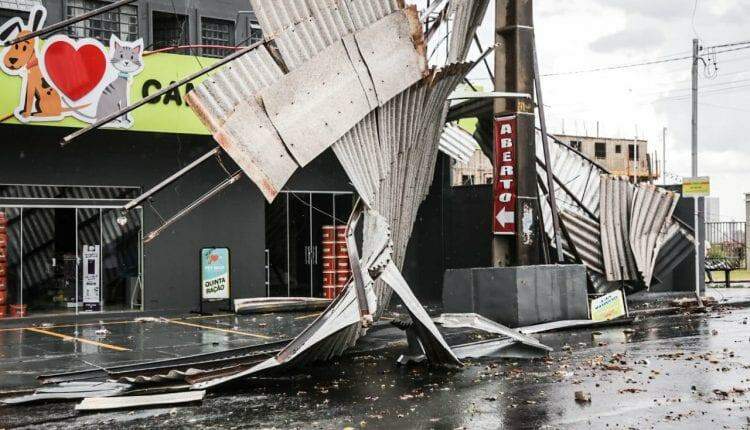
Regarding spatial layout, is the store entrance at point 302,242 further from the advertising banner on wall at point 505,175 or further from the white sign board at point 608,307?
the white sign board at point 608,307

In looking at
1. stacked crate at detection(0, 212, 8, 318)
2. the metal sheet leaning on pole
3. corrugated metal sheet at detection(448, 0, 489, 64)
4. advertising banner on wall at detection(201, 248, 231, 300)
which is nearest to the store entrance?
advertising banner on wall at detection(201, 248, 231, 300)

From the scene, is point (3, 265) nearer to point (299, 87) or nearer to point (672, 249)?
point (299, 87)

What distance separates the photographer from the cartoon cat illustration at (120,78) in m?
17.2

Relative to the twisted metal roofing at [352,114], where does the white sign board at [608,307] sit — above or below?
below

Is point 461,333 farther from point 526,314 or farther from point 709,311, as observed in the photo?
point 709,311

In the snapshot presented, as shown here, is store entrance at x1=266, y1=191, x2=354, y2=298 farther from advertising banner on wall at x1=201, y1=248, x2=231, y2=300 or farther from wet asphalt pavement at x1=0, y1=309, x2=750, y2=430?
wet asphalt pavement at x1=0, y1=309, x2=750, y2=430

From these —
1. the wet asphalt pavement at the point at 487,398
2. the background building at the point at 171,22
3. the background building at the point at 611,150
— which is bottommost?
the wet asphalt pavement at the point at 487,398

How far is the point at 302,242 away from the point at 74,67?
8113 mm

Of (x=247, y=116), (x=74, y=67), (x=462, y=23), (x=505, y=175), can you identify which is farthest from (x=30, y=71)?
(x=505, y=175)

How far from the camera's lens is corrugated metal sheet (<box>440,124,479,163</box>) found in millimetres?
22016

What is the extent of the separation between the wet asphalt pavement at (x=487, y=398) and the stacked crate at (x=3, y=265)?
979cm

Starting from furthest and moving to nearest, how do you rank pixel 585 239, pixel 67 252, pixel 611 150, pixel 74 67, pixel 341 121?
pixel 611 150 < pixel 67 252 < pixel 585 239 < pixel 74 67 < pixel 341 121

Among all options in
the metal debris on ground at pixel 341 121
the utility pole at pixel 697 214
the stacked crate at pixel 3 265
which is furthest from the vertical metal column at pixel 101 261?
the utility pole at pixel 697 214

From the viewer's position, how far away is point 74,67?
16875 millimetres
